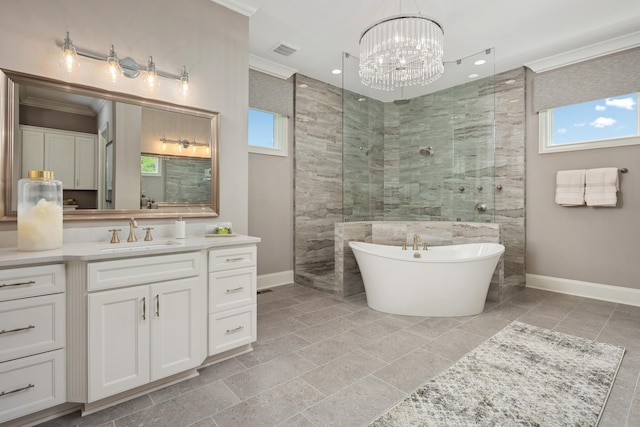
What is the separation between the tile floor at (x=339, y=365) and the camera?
169cm

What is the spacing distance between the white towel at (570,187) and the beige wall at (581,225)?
0.41 ft

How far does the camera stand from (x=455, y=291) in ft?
10.2

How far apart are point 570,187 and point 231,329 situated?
163 inches

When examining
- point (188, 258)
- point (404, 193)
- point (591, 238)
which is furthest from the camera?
point (404, 193)

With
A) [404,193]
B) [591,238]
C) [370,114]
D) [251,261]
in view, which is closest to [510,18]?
[370,114]

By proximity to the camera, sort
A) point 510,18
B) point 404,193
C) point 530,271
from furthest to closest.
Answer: point 404,193, point 530,271, point 510,18

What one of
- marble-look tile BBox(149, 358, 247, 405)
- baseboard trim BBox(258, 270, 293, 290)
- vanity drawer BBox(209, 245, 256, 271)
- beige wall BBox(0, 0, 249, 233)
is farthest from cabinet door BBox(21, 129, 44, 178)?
baseboard trim BBox(258, 270, 293, 290)

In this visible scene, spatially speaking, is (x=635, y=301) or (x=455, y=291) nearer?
(x=455, y=291)

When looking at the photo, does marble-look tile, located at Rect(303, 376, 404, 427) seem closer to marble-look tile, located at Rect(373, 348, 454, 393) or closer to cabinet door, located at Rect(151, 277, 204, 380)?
marble-look tile, located at Rect(373, 348, 454, 393)

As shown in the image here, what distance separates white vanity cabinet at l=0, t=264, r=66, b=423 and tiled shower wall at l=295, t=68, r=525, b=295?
277cm

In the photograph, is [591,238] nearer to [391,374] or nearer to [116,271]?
[391,374]

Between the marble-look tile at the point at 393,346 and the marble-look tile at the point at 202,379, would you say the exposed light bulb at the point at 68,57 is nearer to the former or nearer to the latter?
the marble-look tile at the point at 202,379

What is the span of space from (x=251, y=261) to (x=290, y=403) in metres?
0.99

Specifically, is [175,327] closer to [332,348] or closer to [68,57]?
[332,348]
